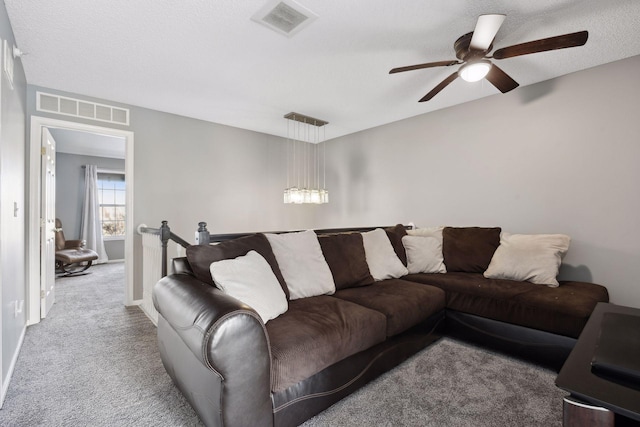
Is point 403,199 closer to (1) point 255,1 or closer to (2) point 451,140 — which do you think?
(2) point 451,140

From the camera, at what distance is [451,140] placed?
12.0 ft

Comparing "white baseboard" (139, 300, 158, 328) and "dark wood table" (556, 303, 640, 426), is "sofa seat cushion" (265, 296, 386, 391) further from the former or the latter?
"white baseboard" (139, 300, 158, 328)

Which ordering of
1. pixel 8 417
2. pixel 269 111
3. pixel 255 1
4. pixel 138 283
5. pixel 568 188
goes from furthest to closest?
pixel 269 111
pixel 138 283
pixel 568 188
pixel 255 1
pixel 8 417

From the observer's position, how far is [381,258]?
2771mm

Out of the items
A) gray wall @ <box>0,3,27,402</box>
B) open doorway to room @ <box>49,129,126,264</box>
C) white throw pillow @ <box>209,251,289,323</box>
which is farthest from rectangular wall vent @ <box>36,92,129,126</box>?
white throw pillow @ <box>209,251,289,323</box>

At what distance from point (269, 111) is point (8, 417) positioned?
3.50 meters

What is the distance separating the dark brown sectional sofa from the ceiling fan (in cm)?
159

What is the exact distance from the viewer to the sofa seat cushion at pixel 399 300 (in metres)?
1.99

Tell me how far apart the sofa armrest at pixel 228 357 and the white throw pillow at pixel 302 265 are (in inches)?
30.7

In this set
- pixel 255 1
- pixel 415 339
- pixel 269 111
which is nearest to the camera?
pixel 255 1

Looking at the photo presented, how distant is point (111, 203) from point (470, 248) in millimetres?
7777

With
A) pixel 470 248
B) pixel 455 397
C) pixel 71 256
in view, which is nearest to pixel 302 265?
pixel 455 397

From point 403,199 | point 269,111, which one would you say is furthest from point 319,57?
point 403,199

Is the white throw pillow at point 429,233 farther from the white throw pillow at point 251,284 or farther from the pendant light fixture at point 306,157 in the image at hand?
the white throw pillow at point 251,284
